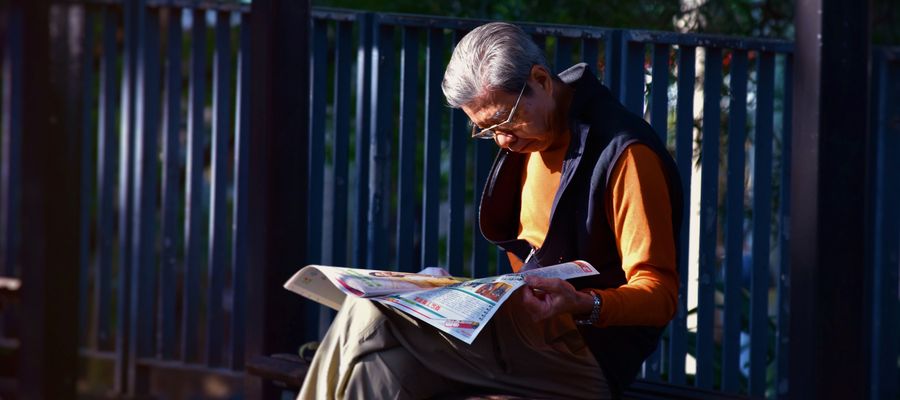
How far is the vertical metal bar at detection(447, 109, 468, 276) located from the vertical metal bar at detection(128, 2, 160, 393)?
144cm

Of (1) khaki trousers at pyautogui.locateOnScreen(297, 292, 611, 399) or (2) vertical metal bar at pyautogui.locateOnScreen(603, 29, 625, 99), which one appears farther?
(2) vertical metal bar at pyautogui.locateOnScreen(603, 29, 625, 99)

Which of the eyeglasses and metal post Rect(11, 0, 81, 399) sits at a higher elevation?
the eyeglasses

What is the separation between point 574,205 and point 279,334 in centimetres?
111

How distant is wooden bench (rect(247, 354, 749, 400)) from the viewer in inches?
109

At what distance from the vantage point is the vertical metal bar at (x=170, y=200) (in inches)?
181

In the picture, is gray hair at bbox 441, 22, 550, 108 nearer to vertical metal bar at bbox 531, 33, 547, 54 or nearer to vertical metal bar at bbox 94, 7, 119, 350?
vertical metal bar at bbox 531, 33, 547, 54

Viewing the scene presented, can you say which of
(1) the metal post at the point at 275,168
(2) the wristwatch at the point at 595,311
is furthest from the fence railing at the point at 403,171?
(2) the wristwatch at the point at 595,311

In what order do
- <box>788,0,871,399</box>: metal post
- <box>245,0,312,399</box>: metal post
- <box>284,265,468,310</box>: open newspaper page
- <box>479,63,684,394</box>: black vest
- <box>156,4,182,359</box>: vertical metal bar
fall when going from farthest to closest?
<box>156,4,182,359</box>: vertical metal bar < <box>245,0,312,399</box>: metal post < <box>479,63,684,394</box>: black vest < <box>284,265,468,310</box>: open newspaper page < <box>788,0,871,399</box>: metal post

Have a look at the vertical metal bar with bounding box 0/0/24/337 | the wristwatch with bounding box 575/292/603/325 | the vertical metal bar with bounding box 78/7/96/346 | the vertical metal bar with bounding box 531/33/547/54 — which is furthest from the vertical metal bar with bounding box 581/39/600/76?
the vertical metal bar with bounding box 0/0/24/337

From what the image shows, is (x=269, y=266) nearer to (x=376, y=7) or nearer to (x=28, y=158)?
(x=28, y=158)

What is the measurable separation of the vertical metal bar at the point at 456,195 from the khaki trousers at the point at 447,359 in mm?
1062

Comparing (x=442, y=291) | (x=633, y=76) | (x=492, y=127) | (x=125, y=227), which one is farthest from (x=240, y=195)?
(x=442, y=291)

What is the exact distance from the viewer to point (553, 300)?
2533 mm

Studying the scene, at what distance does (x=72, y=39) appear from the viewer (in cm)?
239
